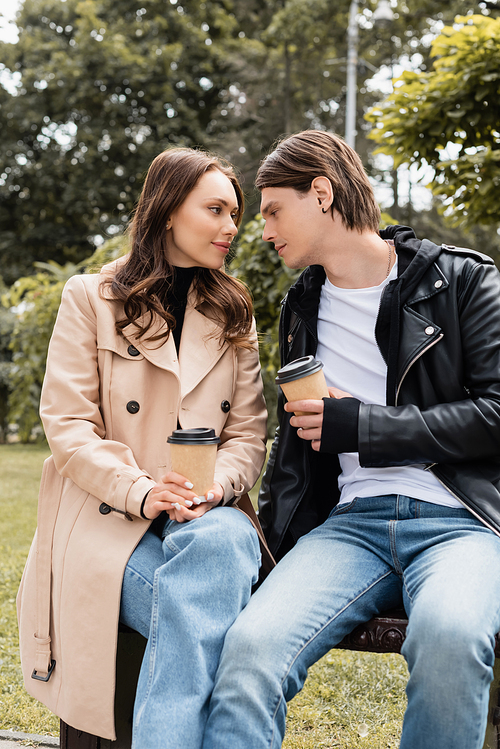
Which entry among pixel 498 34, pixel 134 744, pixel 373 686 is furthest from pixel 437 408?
pixel 498 34

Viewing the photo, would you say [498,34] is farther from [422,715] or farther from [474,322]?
[422,715]

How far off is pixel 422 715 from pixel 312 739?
1344 millimetres

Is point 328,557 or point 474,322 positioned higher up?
point 474,322

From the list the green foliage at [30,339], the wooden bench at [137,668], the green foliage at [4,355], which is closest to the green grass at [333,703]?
the wooden bench at [137,668]

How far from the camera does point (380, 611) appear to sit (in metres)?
2.01

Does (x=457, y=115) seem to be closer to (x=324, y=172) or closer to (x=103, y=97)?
(x=324, y=172)

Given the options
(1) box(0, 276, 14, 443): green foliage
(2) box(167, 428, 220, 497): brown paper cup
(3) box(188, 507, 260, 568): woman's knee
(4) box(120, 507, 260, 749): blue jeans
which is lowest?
(1) box(0, 276, 14, 443): green foliage

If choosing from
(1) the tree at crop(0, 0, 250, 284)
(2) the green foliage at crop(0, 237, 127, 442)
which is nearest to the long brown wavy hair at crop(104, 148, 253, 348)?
(2) the green foliage at crop(0, 237, 127, 442)

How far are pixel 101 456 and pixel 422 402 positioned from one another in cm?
99

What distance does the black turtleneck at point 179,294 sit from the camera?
246 cm

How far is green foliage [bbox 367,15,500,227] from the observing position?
479 cm

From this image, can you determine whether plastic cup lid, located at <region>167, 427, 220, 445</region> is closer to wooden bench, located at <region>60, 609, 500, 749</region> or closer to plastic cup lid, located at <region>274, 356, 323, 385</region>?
plastic cup lid, located at <region>274, 356, 323, 385</region>

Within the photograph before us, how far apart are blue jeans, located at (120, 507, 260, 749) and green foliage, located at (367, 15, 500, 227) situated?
400 cm

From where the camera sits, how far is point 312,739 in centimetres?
270
